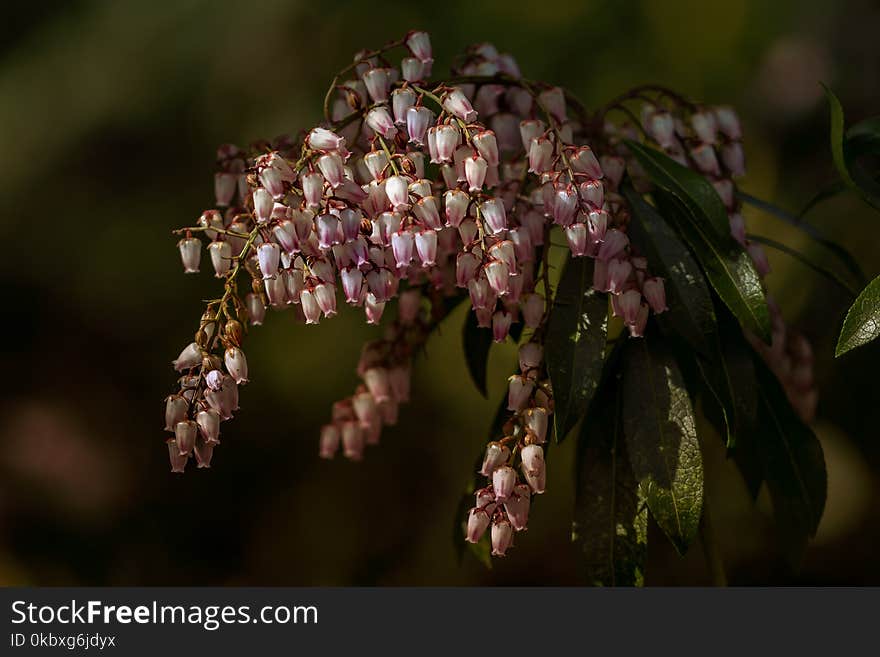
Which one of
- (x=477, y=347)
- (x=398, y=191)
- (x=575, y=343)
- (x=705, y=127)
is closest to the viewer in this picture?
(x=398, y=191)

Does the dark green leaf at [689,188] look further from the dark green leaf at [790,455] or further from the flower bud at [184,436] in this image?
the flower bud at [184,436]

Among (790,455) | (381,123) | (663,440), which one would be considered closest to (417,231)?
(381,123)

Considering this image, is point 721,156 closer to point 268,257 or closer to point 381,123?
point 381,123

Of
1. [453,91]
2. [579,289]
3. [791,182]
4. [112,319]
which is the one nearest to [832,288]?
[791,182]

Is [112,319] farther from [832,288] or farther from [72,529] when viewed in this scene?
[832,288]

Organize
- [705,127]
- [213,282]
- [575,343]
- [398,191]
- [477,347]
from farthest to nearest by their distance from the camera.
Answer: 1. [213,282]
2. [477,347]
3. [705,127]
4. [575,343]
5. [398,191]

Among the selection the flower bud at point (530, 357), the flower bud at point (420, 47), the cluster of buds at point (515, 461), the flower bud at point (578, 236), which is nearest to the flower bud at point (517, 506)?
the cluster of buds at point (515, 461)
